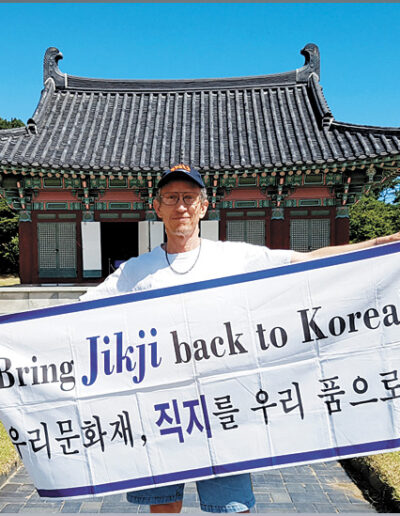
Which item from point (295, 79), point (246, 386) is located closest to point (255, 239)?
point (295, 79)

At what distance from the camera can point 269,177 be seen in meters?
10.1

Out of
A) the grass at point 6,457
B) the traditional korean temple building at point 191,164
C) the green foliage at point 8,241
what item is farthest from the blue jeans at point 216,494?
the green foliage at point 8,241

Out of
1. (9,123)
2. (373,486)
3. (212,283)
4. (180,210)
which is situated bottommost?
(373,486)

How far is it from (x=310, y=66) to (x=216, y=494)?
14021 mm

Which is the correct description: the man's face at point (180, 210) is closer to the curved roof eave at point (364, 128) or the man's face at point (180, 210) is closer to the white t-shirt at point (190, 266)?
the white t-shirt at point (190, 266)

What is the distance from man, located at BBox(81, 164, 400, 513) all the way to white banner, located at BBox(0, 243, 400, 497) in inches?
2.5

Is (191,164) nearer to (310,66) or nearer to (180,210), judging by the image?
(310,66)

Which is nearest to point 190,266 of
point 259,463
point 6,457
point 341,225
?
point 259,463

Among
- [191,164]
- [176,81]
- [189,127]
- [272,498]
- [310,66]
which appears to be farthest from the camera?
[176,81]

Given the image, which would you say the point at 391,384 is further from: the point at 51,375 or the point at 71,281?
the point at 71,281

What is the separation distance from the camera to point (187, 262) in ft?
7.23

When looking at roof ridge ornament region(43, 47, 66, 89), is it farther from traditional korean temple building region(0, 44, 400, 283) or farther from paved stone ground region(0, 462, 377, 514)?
paved stone ground region(0, 462, 377, 514)

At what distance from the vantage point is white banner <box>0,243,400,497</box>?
2225mm

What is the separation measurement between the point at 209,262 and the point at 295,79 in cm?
1307
